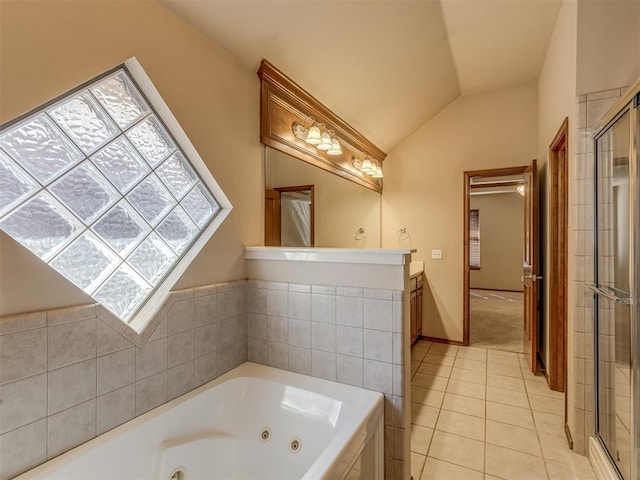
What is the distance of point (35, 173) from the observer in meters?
1.24

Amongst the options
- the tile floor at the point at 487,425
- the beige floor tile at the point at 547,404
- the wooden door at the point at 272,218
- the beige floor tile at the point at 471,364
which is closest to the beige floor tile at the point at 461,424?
the tile floor at the point at 487,425

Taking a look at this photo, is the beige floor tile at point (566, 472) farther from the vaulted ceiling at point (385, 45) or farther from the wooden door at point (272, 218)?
the vaulted ceiling at point (385, 45)

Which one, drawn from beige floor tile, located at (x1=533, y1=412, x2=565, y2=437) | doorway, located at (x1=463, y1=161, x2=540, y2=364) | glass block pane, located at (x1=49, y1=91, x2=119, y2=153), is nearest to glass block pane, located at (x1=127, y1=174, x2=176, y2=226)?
glass block pane, located at (x1=49, y1=91, x2=119, y2=153)

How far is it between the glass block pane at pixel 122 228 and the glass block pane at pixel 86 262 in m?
0.04

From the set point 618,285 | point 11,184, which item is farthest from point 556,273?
point 11,184

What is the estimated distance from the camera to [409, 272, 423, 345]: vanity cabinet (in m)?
3.54

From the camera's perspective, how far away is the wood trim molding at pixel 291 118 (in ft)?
7.20

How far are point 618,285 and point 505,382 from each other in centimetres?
155

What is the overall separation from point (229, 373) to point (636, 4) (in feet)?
10.9

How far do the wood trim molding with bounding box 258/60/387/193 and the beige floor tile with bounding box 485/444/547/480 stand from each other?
2.42 metres

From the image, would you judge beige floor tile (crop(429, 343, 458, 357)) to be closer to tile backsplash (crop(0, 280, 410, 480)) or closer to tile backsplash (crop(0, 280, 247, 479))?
tile backsplash (crop(0, 280, 410, 480))

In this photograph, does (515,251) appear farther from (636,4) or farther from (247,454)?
(247,454)

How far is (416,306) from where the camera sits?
3.75 m

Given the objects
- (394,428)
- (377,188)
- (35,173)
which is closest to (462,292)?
(377,188)
